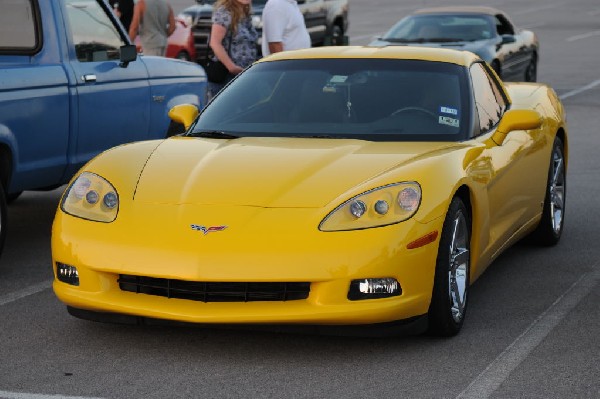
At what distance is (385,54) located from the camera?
25.6ft

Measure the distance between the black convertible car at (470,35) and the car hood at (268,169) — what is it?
38.0 feet

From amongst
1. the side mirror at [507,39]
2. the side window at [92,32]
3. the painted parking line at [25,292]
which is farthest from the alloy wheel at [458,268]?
the side mirror at [507,39]

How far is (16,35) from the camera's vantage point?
916cm

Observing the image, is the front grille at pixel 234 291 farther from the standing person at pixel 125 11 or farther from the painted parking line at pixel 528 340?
the standing person at pixel 125 11

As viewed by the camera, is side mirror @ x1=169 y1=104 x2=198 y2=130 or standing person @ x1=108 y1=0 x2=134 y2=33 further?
standing person @ x1=108 y1=0 x2=134 y2=33

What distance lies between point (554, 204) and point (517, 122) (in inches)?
61.8

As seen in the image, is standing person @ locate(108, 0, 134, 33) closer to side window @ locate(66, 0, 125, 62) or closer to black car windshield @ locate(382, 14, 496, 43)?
black car windshield @ locate(382, 14, 496, 43)

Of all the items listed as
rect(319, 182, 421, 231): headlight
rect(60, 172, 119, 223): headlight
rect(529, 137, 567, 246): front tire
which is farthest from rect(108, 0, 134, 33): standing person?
rect(319, 182, 421, 231): headlight

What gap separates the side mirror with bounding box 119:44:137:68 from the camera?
9688mm

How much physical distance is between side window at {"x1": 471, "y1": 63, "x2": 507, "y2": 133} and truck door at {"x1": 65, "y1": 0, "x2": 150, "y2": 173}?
105 inches

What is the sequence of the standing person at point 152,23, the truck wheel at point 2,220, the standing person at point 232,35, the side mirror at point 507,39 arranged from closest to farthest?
the truck wheel at point 2,220 < the standing person at point 232,35 < the standing person at point 152,23 < the side mirror at point 507,39

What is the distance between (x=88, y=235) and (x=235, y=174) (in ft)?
2.50

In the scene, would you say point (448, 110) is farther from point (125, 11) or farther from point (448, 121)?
point (125, 11)

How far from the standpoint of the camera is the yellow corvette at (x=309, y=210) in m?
5.92
